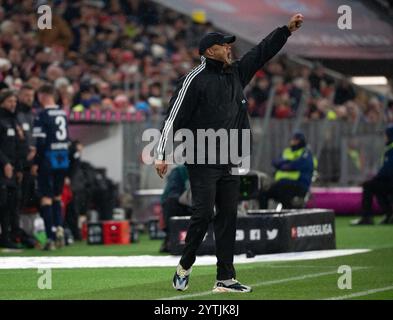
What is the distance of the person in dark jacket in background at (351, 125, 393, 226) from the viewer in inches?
914

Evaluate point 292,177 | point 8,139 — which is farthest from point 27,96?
point 292,177

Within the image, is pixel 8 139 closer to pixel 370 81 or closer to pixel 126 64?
pixel 126 64

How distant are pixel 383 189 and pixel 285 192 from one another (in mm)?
2356

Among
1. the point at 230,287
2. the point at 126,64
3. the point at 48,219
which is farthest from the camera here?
the point at 126,64

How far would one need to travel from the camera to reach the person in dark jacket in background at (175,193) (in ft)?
59.3

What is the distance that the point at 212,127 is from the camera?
11.8 metres

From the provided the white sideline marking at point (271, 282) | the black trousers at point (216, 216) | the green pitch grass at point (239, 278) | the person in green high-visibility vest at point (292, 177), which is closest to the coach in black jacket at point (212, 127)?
the black trousers at point (216, 216)

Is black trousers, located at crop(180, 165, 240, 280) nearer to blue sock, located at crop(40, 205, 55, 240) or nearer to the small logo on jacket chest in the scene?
blue sock, located at crop(40, 205, 55, 240)

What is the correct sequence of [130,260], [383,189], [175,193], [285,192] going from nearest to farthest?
1. [130,260]
2. [175,193]
3. [285,192]
4. [383,189]

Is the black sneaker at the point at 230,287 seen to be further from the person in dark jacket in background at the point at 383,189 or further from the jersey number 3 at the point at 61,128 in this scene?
the person in dark jacket in background at the point at 383,189

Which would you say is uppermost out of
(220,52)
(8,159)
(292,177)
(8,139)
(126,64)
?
(126,64)

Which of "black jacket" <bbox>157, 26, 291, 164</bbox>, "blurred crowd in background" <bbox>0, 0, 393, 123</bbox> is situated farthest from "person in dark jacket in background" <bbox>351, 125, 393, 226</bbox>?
"black jacket" <bbox>157, 26, 291, 164</bbox>

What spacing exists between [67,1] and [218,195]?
17.3 meters
